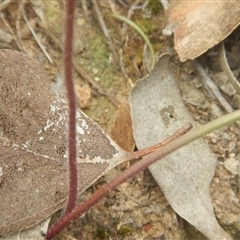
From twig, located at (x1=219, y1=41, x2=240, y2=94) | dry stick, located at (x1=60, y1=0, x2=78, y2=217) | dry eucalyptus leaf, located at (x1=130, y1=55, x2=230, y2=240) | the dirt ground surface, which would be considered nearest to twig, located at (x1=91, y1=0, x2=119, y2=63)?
the dirt ground surface

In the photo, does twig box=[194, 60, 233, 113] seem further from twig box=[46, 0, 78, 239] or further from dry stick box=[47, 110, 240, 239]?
twig box=[46, 0, 78, 239]

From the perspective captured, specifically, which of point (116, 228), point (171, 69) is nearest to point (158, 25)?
point (171, 69)

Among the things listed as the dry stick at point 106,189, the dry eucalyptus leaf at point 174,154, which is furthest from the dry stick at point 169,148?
the dry eucalyptus leaf at point 174,154

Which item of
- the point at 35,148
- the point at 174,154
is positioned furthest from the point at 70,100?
the point at 174,154

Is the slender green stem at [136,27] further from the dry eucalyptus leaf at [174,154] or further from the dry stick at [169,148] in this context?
the dry stick at [169,148]

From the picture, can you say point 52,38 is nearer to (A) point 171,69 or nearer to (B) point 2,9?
(B) point 2,9
